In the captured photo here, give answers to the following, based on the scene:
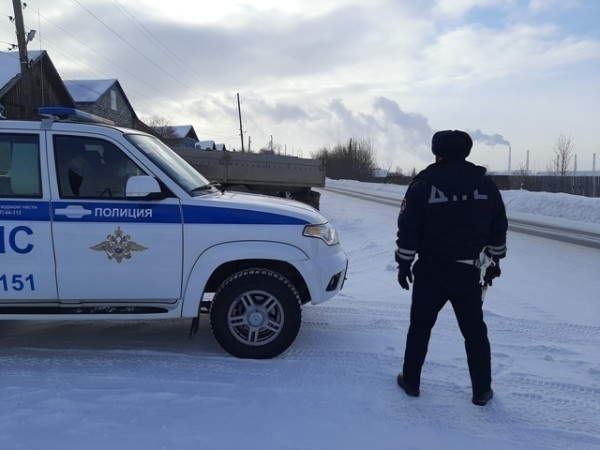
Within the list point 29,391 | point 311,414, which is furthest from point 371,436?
point 29,391

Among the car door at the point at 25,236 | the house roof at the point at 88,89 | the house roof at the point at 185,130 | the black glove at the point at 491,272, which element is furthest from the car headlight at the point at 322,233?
the house roof at the point at 185,130

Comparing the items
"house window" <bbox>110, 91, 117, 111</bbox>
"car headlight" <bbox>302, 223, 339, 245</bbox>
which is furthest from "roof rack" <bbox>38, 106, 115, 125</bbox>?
"house window" <bbox>110, 91, 117, 111</bbox>

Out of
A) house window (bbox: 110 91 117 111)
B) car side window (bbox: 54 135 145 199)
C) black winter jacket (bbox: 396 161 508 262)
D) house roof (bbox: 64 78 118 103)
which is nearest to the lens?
black winter jacket (bbox: 396 161 508 262)

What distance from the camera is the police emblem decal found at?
398 centimetres

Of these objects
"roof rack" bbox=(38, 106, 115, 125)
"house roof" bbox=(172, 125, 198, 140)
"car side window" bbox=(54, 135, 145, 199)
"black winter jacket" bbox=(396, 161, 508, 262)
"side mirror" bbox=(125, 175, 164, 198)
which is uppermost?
"house roof" bbox=(172, 125, 198, 140)

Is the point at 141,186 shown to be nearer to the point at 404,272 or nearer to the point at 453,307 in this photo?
the point at 404,272

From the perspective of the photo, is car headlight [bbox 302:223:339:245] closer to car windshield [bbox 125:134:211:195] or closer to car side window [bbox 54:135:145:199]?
car windshield [bbox 125:134:211:195]

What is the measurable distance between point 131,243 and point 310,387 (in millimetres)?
1830

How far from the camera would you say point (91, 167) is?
4.16m

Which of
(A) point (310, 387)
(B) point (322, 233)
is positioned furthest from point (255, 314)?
(B) point (322, 233)

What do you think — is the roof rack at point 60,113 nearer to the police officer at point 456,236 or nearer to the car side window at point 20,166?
the car side window at point 20,166

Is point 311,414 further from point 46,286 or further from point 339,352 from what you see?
point 46,286

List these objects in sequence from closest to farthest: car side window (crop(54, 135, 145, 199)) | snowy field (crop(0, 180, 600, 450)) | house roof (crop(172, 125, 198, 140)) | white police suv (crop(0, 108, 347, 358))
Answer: snowy field (crop(0, 180, 600, 450)), white police suv (crop(0, 108, 347, 358)), car side window (crop(54, 135, 145, 199)), house roof (crop(172, 125, 198, 140))

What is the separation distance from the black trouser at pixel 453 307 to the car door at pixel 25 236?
2.91 m
